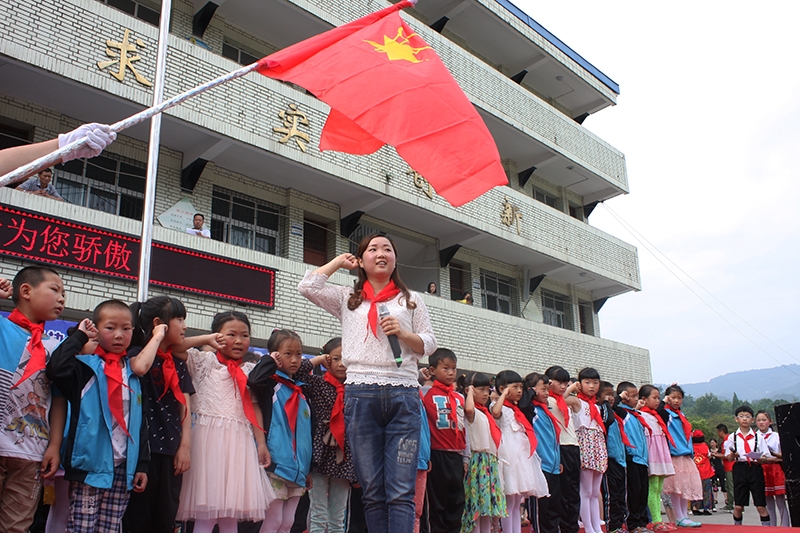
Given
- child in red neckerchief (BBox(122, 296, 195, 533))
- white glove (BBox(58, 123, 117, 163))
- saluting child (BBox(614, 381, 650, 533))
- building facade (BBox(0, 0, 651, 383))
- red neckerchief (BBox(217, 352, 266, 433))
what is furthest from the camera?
building facade (BBox(0, 0, 651, 383))

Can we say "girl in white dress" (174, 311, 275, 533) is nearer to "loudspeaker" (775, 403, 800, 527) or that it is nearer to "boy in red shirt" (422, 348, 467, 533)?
"boy in red shirt" (422, 348, 467, 533)

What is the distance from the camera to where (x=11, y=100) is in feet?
29.9

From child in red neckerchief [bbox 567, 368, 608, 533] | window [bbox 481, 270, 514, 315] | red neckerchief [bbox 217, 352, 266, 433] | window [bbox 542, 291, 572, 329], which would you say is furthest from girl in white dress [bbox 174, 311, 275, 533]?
window [bbox 542, 291, 572, 329]

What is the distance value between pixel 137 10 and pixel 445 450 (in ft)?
28.0

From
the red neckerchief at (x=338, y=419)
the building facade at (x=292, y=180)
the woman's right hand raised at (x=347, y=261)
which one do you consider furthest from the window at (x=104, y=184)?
the woman's right hand raised at (x=347, y=261)

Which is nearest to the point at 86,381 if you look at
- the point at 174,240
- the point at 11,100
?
the point at 174,240

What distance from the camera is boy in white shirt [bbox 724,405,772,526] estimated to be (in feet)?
30.9

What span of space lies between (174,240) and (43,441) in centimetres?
619

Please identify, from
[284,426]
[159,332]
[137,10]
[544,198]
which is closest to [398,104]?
[159,332]

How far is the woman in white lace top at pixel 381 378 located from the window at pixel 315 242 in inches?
354

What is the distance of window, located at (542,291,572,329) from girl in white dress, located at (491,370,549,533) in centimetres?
1234

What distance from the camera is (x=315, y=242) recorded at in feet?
42.5

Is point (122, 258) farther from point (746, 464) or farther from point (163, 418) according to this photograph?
point (746, 464)

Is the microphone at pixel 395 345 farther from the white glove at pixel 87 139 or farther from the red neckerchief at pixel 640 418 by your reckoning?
the red neckerchief at pixel 640 418
